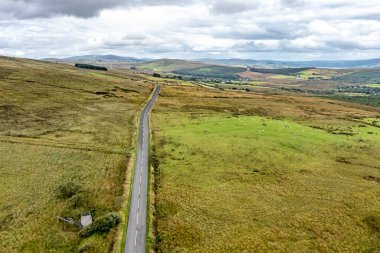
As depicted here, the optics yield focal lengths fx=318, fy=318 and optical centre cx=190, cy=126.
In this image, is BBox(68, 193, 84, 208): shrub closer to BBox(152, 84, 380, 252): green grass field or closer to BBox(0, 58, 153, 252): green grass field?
BBox(0, 58, 153, 252): green grass field

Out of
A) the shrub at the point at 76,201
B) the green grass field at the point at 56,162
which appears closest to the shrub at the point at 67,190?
the green grass field at the point at 56,162

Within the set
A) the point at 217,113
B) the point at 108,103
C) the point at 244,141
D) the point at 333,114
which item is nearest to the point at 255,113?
the point at 217,113

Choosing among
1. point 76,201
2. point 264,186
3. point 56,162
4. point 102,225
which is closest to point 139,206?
point 102,225

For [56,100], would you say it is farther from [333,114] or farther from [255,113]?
[333,114]

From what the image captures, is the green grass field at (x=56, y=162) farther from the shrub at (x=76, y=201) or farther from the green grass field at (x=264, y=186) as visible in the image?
the green grass field at (x=264, y=186)

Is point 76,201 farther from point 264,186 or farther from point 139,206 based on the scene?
point 264,186

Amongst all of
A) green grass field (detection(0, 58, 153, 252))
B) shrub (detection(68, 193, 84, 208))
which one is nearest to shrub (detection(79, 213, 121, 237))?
green grass field (detection(0, 58, 153, 252))
